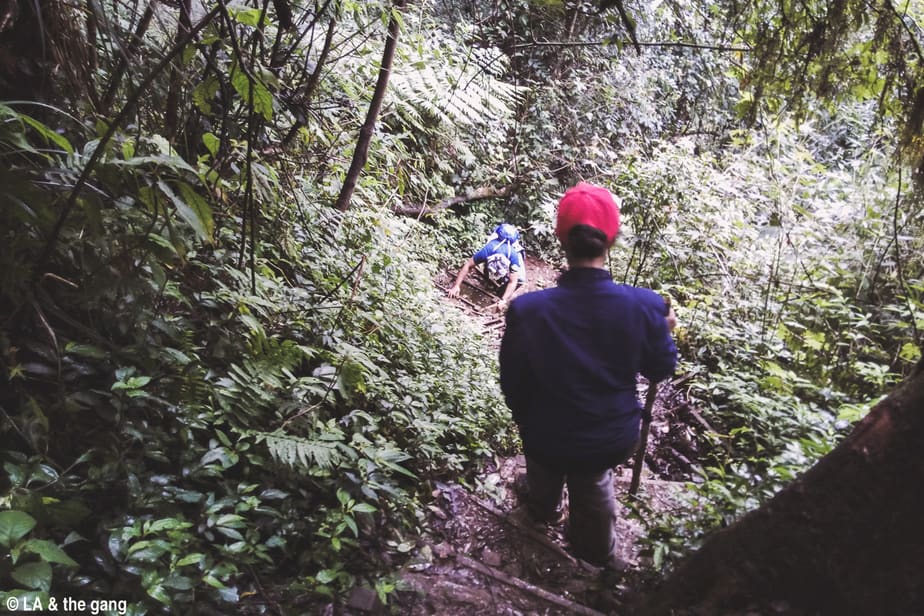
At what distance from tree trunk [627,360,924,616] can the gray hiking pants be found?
46.9 inches

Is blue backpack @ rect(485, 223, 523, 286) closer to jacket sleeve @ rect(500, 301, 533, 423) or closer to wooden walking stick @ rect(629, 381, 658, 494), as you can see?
wooden walking stick @ rect(629, 381, 658, 494)

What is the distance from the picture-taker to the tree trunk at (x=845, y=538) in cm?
132

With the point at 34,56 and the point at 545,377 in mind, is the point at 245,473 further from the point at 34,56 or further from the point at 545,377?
the point at 34,56

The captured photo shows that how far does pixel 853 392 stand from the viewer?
13.1 feet

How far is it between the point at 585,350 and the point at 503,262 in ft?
18.9

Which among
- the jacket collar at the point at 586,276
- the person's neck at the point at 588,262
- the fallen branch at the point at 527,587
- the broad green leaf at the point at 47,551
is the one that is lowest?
the fallen branch at the point at 527,587

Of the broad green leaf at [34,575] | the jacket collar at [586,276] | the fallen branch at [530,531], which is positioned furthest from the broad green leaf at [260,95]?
the fallen branch at [530,531]

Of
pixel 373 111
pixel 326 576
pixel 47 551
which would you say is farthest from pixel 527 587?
pixel 373 111

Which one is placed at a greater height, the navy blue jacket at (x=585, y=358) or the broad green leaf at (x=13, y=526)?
the navy blue jacket at (x=585, y=358)

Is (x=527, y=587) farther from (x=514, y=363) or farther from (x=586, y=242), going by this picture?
(x=586, y=242)

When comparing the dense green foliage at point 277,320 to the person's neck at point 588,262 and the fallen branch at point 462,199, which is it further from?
the fallen branch at point 462,199

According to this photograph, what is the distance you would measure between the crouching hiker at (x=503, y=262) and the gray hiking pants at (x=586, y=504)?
4904 millimetres

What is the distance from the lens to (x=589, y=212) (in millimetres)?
2539

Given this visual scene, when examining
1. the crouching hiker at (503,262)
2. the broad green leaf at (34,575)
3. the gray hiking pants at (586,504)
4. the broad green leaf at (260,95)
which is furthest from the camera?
the crouching hiker at (503,262)
